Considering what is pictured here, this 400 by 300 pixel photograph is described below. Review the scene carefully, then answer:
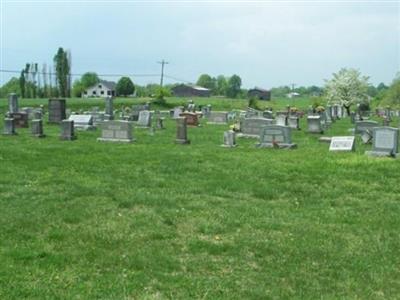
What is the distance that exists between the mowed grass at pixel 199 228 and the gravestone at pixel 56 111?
1503 cm

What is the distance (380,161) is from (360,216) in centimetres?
561

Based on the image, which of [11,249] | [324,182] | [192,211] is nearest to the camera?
[11,249]

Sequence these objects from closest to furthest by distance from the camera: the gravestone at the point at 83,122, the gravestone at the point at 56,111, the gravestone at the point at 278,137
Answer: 1. the gravestone at the point at 278,137
2. the gravestone at the point at 83,122
3. the gravestone at the point at 56,111

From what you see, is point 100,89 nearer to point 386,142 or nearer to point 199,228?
point 386,142

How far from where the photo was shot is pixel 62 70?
88.3 metres

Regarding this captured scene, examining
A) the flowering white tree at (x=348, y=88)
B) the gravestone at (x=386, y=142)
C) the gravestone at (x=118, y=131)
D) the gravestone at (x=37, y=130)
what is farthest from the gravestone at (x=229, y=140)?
the flowering white tree at (x=348, y=88)

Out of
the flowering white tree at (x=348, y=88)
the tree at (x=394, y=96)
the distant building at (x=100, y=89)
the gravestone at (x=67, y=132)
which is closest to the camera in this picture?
the gravestone at (x=67, y=132)

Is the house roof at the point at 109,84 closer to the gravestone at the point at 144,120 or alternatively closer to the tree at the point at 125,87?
the tree at the point at 125,87

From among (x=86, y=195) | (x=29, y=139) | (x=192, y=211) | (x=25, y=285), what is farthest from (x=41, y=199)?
(x=29, y=139)

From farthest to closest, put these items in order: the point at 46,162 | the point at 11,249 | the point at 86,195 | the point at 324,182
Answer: the point at 46,162, the point at 324,182, the point at 86,195, the point at 11,249

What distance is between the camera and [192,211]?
29.9 ft

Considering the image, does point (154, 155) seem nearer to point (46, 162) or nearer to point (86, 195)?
point (46, 162)

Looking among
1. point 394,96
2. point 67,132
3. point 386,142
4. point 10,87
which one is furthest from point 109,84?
point 386,142

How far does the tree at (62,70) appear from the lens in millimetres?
88500
